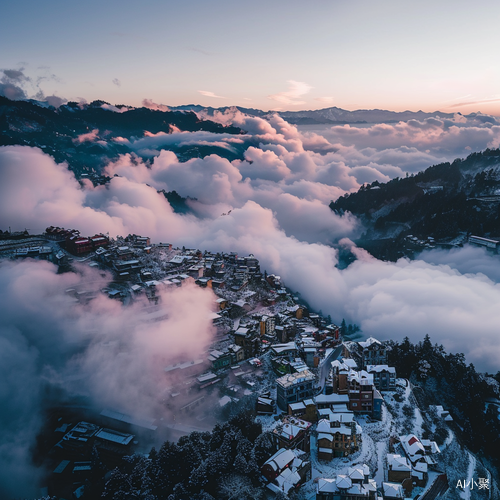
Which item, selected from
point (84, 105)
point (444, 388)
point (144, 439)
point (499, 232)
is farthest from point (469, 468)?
point (84, 105)

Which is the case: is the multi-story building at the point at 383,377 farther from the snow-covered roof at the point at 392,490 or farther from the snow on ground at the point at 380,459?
the snow-covered roof at the point at 392,490

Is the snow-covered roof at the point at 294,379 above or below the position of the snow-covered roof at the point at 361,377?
below


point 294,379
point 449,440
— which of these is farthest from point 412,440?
point 294,379

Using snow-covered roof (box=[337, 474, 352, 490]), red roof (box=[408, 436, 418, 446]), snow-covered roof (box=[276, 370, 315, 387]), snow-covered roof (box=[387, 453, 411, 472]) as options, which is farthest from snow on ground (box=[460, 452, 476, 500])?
snow-covered roof (box=[276, 370, 315, 387])

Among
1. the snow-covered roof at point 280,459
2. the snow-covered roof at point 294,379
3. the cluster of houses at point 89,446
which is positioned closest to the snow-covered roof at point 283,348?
the snow-covered roof at point 294,379

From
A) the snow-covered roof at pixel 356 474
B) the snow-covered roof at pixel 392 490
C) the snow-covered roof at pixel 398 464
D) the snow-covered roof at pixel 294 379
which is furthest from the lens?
the snow-covered roof at pixel 294 379

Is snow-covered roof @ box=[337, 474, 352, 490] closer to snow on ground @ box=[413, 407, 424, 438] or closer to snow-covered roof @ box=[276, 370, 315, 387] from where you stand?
snow-covered roof @ box=[276, 370, 315, 387]

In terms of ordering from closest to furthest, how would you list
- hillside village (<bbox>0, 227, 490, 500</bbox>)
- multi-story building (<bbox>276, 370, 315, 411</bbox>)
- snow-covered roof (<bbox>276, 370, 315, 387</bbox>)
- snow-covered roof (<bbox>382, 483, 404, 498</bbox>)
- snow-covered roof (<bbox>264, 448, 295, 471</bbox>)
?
snow-covered roof (<bbox>382, 483, 404, 498</bbox>) < snow-covered roof (<bbox>264, 448, 295, 471</bbox>) < hillside village (<bbox>0, 227, 490, 500</bbox>) < multi-story building (<bbox>276, 370, 315, 411</bbox>) < snow-covered roof (<bbox>276, 370, 315, 387</bbox>)
